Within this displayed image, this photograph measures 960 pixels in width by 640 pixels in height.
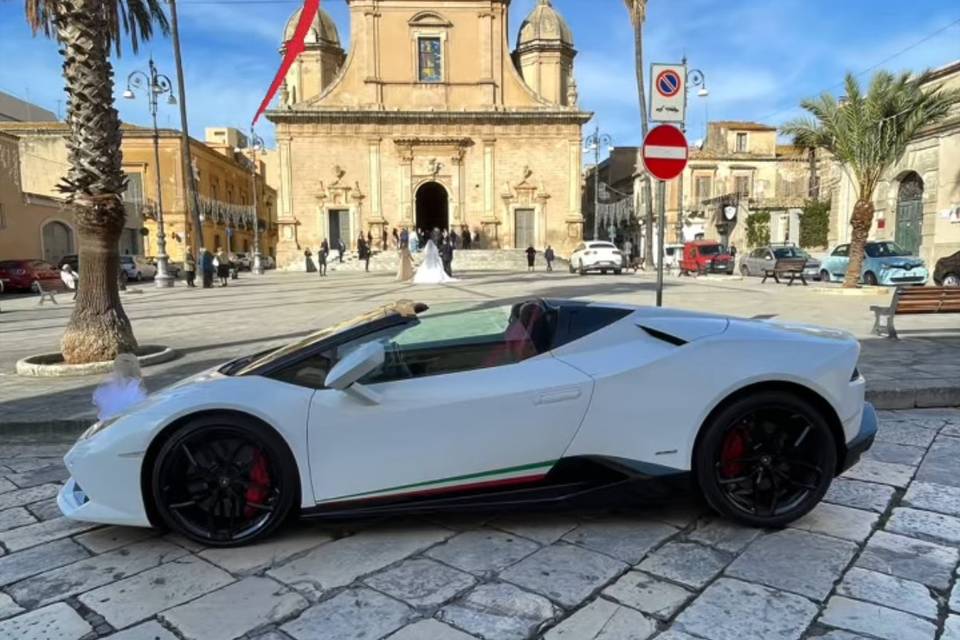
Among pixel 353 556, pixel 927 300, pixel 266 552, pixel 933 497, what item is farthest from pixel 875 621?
pixel 927 300

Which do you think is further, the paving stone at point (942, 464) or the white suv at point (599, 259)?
the white suv at point (599, 259)

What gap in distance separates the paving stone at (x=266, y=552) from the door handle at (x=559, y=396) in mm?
1227

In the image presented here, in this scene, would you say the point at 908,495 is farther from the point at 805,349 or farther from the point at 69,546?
the point at 69,546

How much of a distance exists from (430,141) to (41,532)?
38695 mm

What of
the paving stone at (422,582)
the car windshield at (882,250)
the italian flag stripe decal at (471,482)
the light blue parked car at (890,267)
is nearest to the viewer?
the paving stone at (422,582)

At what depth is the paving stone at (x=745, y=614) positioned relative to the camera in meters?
2.33

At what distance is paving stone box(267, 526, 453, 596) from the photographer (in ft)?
8.97

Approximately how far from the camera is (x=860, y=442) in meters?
3.22

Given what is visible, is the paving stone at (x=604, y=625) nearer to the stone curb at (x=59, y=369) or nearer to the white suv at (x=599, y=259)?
the stone curb at (x=59, y=369)

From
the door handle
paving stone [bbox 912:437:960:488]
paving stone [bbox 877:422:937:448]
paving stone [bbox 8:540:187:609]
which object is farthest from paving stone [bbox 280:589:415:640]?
paving stone [bbox 877:422:937:448]

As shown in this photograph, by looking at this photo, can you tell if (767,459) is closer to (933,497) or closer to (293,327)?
(933,497)

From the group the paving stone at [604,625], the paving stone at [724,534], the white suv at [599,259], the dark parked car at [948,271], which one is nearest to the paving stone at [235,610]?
the paving stone at [604,625]

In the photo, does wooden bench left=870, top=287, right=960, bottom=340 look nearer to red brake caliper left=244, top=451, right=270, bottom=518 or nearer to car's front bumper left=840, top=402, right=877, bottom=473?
car's front bumper left=840, top=402, right=877, bottom=473

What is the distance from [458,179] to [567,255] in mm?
8378
